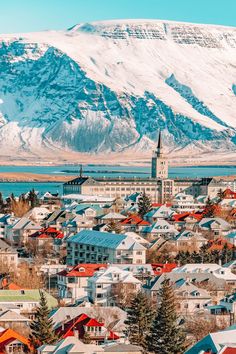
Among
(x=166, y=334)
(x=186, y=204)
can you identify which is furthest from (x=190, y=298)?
(x=186, y=204)

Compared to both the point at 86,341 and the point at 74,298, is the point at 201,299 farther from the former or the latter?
the point at 86,341

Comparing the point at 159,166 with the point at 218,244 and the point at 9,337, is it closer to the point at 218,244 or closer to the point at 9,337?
the point at 218,244

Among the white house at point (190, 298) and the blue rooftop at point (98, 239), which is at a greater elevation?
the blue rooftop at point (98, 239)

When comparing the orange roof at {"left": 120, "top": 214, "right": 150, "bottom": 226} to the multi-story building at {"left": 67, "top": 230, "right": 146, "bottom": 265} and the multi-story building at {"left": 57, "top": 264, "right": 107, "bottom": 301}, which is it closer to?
the multi-story building at {"left": 67, "top": 230, "right": 146, "bottom": 265}

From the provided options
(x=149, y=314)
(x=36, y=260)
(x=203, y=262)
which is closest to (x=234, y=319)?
(x=149, y=314)

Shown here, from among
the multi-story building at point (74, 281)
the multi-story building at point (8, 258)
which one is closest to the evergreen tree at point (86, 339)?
the multi-story building at point (74, 281)

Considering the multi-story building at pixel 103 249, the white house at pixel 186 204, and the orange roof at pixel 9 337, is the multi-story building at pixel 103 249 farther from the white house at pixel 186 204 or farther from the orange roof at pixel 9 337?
the white house at pixel 186 204
